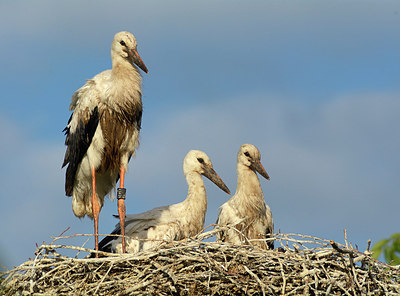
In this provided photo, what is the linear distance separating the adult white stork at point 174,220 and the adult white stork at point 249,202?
1.91 ft

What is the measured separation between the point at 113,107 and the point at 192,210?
1.59 m

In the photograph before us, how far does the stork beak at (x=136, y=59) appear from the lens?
7.76m

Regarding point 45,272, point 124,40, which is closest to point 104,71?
point 124,40

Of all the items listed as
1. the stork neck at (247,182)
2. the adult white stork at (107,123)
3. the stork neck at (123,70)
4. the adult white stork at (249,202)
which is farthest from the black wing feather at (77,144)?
the stork neck at (247,182)

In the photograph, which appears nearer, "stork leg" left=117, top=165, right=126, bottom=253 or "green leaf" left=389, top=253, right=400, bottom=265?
"green leaf" left=389, top=253, right=400, bottom=265

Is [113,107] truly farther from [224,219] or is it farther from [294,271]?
[294,271]

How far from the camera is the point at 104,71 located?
328 inches

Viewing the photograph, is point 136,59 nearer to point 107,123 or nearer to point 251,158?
point 107,123

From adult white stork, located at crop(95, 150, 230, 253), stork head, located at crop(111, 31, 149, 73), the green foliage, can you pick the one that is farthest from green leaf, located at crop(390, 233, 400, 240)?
stork head, located at crop(111, 31, 149, 73)

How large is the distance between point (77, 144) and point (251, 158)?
250 centimetres

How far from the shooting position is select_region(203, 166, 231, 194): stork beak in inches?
356

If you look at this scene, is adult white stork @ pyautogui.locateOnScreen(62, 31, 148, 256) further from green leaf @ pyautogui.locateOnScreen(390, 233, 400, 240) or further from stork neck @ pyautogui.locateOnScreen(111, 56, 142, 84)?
green leaf @ pyautogui.locateOnScreen(390, 233, 400, 240)

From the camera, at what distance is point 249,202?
30.5ft

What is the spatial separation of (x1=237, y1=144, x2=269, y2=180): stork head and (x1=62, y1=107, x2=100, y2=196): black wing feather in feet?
7.68
